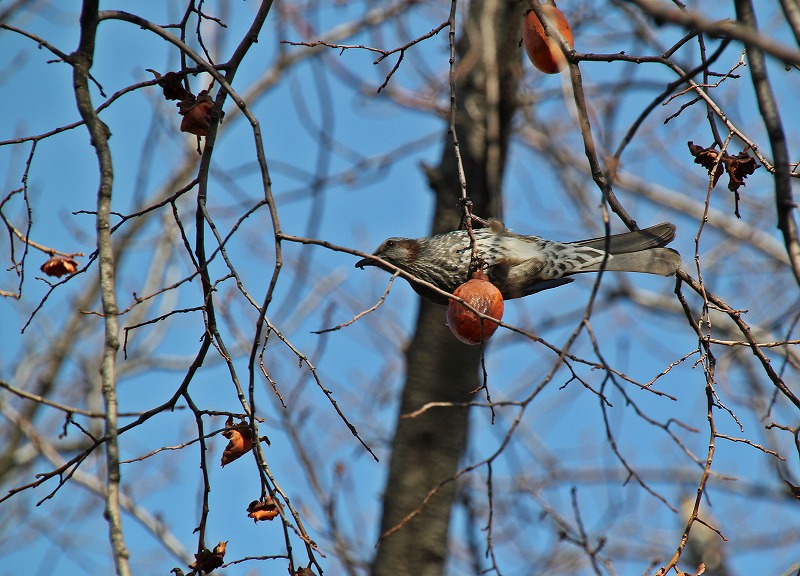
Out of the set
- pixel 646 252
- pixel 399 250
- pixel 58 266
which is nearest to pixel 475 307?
pixel 646 252

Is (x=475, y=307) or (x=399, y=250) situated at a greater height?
(x=399, y=250)

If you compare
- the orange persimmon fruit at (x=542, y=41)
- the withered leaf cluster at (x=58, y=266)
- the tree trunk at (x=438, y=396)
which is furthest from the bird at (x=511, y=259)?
the withered leaf cluster at (x=58, y=266)

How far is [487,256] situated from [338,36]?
577 centimetres

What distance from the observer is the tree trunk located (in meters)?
3.84

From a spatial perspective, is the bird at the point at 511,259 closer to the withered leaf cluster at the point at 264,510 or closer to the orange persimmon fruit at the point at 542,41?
the orange persimmon fruit at the point at 542,41

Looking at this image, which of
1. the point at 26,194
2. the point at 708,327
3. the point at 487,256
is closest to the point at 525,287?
the point at 487,256

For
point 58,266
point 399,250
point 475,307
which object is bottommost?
point 475,307

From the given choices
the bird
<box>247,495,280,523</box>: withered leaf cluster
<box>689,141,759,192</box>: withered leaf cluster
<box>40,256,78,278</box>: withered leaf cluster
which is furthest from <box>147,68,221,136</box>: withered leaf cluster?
<box>689,141,759,192</box>: withered leaf cluster

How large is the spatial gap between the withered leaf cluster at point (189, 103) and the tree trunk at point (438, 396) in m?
1.68

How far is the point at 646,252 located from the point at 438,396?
129cm

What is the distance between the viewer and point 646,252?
3041mm

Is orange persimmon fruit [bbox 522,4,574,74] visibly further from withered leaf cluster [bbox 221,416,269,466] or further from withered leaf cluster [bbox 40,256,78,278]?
withered leaf cluster [bbox 40,256,78,278]

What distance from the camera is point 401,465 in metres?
3.92

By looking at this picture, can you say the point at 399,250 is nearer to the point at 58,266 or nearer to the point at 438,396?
the point at 438,396
